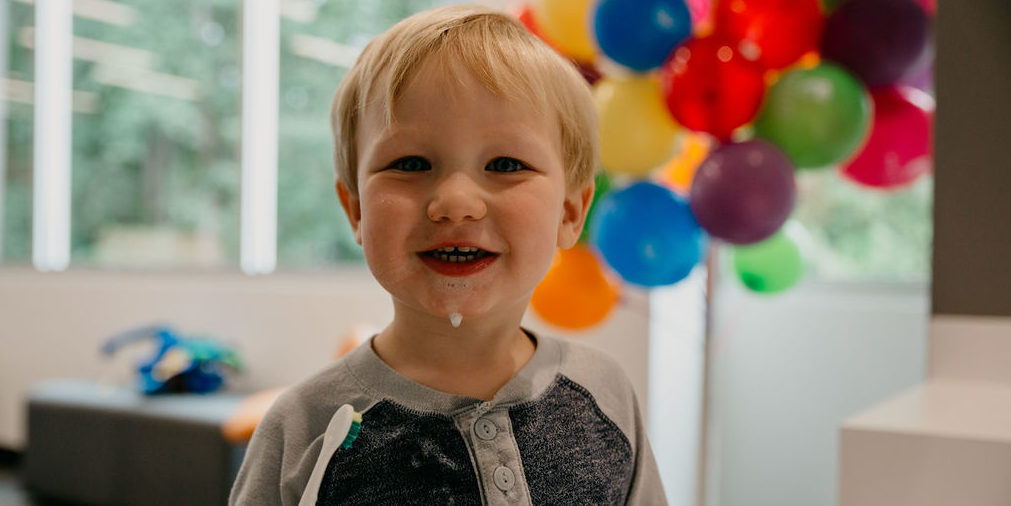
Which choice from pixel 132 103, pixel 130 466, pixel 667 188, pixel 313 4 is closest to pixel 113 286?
pixel 132 103

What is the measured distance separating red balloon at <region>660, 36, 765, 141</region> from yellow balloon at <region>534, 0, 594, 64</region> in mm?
249

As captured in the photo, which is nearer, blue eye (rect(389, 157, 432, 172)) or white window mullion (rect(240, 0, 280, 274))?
blue eye (rect(389, 157, 432, 172))

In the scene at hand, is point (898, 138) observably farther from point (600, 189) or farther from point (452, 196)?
point (452, 196)

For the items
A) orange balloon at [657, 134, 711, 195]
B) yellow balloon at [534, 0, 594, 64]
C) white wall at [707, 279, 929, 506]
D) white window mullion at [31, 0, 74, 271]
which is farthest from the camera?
white window mullion at [31, 0, 74, 271]

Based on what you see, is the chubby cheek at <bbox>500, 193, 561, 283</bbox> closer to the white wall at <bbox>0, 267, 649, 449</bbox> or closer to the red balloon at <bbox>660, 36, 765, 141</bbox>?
the red balloon at <bbox>660, 36, 765, 141</bbox>

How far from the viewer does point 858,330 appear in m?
2.62

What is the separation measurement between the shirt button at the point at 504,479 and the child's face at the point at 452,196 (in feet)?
0.46

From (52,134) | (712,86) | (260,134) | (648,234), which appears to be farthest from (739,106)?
(52,134)

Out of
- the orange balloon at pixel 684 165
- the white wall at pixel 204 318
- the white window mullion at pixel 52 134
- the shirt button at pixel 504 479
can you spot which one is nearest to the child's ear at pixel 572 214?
the shirt button at pixel 504 479

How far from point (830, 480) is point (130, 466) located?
2.38 m

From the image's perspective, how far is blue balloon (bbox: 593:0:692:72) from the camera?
180 cm

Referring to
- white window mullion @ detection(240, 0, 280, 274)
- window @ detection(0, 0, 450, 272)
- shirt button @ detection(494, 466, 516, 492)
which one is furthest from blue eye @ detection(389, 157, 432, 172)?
white window mullion @ detection(240, 0, 280, 274)

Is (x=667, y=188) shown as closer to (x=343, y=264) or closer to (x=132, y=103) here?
(x=343, y=264)

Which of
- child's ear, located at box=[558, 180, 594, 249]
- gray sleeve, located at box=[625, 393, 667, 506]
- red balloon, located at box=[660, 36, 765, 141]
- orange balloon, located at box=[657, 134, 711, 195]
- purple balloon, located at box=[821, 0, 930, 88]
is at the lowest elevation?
gray sleeve, located at box=[625, 393, 667, 506]
